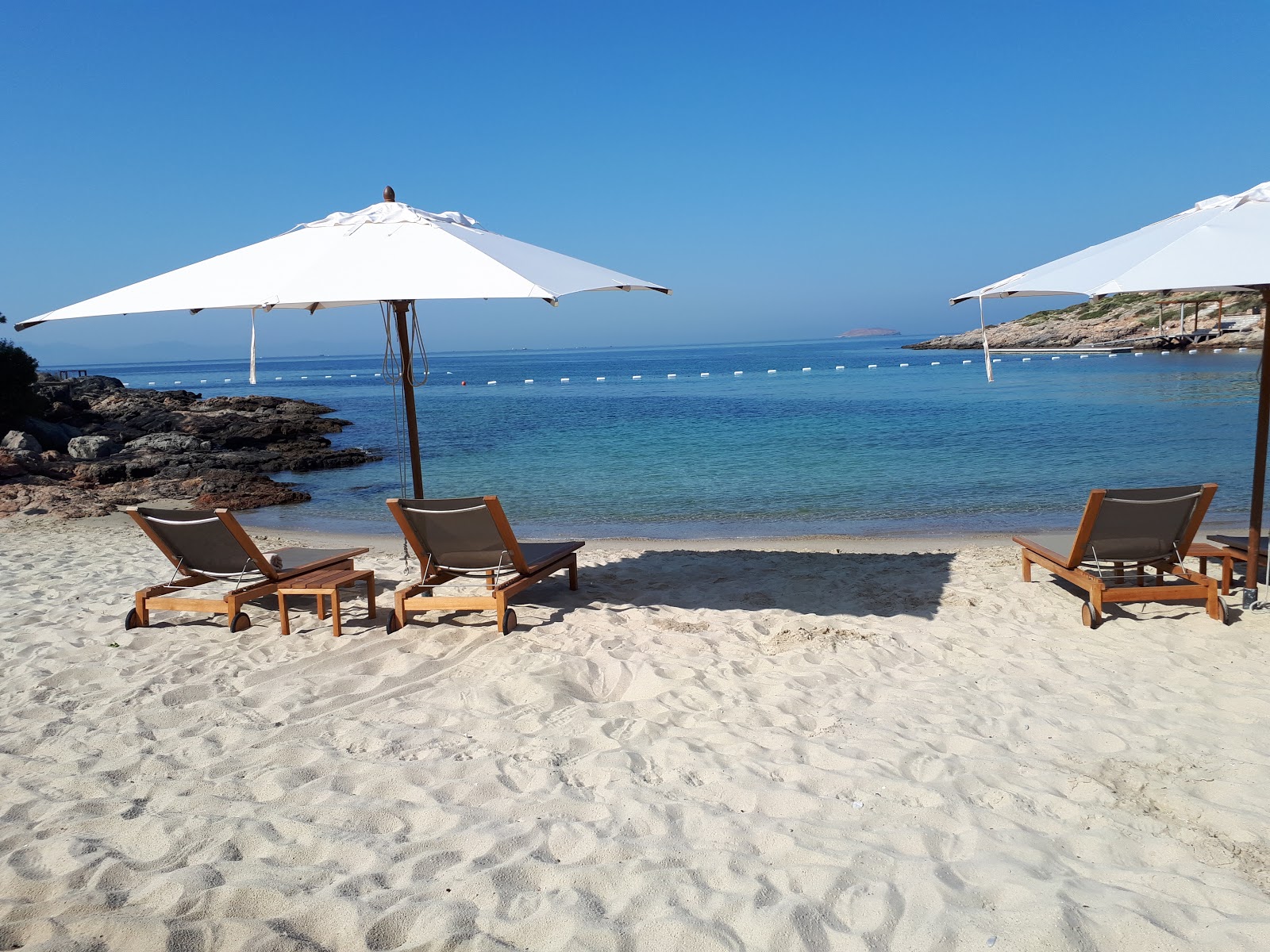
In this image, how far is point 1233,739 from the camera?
3758 millimetres

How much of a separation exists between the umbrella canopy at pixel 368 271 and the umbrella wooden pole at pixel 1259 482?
4.12m

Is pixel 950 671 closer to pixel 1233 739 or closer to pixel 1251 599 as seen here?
pixel 1233 739

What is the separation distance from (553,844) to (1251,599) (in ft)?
16.6

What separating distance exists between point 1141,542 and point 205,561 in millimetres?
6308

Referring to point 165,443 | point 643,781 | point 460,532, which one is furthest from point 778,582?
point 165,443

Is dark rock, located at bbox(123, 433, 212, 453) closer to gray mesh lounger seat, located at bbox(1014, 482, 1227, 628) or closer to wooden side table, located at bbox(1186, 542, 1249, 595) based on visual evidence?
gray mesh lounger seat, located at bbox(1014, 482, 1227, 628)

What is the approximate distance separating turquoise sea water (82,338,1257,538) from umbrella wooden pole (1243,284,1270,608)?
15.2 ft

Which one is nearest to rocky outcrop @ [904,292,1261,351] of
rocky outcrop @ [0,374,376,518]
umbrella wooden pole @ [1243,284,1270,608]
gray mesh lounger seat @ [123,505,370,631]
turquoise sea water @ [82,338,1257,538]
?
turquoise sea water @ [82,338,1257,538]

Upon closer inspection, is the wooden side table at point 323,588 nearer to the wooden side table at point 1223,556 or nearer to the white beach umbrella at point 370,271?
the white beach umbrella at point 370,271

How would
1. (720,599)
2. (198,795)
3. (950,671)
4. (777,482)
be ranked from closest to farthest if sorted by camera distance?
(198,795), (950,671), (720,599), (777,482)

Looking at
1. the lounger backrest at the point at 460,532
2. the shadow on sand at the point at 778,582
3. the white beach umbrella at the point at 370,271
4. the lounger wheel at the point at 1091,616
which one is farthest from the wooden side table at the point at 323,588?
the lounger wheel at the point at 1091,616

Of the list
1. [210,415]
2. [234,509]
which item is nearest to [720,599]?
[234,509]

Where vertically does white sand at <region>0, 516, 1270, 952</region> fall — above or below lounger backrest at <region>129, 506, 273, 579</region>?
below

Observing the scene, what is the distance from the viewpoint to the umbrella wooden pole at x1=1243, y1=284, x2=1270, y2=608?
18.3 ft
